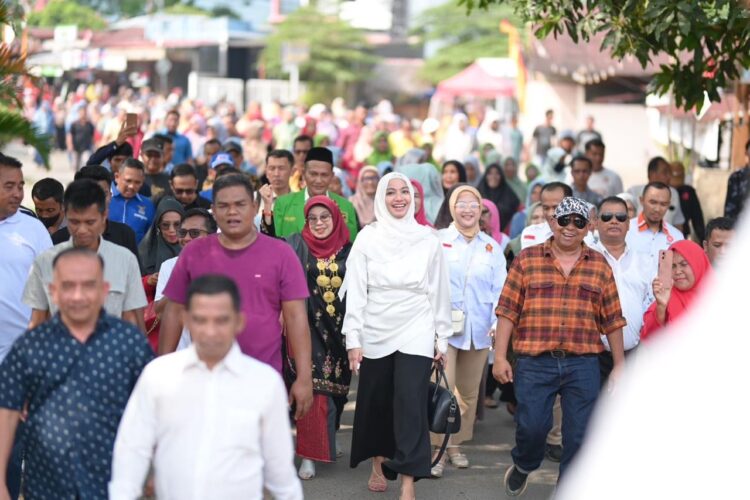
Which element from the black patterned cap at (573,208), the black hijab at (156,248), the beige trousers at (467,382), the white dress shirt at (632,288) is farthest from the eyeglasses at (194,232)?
the white dress shirt at (632,288)

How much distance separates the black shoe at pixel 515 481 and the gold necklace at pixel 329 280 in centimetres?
160

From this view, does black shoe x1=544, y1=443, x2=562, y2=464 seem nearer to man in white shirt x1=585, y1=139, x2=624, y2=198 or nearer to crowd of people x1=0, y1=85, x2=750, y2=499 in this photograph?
crowd of people x1=0, y1=85, x2=750, y2=499

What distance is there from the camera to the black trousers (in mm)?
8133

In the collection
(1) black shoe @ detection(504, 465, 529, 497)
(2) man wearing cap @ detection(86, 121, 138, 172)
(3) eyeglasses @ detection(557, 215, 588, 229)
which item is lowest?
(1) black shoe @ detection(504, 465, 529, 497)

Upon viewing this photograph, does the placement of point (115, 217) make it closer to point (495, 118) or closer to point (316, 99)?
point (495, 118)

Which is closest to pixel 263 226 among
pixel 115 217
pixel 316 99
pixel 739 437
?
pixel 115 217

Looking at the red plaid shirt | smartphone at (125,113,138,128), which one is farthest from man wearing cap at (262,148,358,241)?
the red plaid shirt

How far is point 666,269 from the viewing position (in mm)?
8125

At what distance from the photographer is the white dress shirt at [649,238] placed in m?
9.66

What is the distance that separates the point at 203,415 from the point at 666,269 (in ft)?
12.8

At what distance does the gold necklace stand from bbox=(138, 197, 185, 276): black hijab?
95 cm

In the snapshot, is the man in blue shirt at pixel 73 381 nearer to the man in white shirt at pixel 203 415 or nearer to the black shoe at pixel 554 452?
the man in white shirt at pixel 203 415

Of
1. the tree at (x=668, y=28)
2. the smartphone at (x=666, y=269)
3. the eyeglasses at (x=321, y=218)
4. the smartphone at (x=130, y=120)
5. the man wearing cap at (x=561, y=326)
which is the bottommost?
the man wearing cap at (x=561, y=326)

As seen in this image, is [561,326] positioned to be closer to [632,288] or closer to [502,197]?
[632,288]
